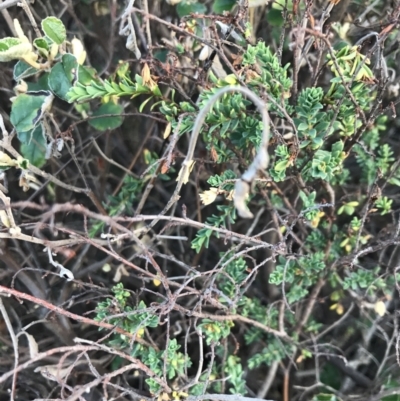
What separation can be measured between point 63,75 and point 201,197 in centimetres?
29

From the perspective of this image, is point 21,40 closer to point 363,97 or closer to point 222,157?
point 222,157

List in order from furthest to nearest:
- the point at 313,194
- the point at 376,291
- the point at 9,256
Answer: the point at 376,291, the point at 9,256, the point at 313,194

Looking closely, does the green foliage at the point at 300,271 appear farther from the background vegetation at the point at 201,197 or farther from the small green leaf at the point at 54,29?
the small green leaf at the point at 54,29

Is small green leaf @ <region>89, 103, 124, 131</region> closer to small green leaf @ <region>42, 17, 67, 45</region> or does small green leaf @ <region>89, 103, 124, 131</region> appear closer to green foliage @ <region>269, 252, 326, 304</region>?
small green leaf @ <region>42, 17, 67, 45</region>

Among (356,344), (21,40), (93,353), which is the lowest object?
(356,344)

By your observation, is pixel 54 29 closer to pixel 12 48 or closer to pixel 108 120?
pixel 12 48

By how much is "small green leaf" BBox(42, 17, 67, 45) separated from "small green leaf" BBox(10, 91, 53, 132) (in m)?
0.09

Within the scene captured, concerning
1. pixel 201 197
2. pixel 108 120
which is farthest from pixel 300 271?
pixel 108 120

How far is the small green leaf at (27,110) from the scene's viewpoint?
0.77m

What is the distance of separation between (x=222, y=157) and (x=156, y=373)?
14.5 inches

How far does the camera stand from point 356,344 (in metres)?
1.07

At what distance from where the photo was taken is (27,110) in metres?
0.78

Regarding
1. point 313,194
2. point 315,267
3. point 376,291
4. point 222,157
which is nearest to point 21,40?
point 222,157

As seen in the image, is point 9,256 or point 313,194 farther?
point 9,256
